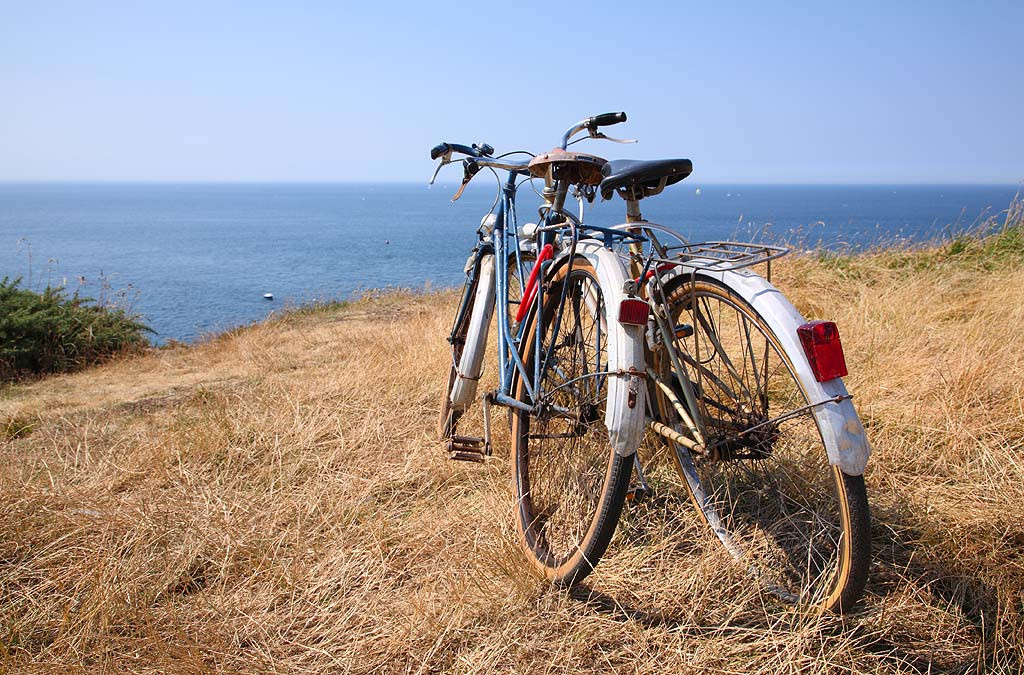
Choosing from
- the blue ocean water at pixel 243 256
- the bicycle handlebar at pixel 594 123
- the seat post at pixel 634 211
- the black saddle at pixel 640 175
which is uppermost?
the bicycle handlebar at pixel 594 123

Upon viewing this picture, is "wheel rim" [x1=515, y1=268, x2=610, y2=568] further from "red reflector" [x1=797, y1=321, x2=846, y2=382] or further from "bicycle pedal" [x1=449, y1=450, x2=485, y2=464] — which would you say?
"red reflector" [x1=797, y1=321, x2=846, y2=382]

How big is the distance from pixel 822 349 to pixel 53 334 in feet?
28.6

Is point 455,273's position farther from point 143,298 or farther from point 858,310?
point 858,310

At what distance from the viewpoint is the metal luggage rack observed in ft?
Answer: 6.97

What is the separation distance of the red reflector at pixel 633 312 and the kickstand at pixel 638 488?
667 millimetres

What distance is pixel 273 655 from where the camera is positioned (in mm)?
2219

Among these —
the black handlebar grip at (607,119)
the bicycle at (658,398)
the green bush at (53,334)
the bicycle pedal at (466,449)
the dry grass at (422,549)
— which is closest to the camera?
the bicycle at (658,398)

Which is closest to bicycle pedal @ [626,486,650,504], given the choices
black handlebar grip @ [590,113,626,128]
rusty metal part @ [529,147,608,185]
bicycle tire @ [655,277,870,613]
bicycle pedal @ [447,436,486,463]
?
bicycle tire @ [655,277,870,613]

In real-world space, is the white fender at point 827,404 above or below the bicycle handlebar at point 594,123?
below

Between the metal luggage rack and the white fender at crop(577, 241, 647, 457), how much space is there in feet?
0.72

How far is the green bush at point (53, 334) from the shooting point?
7.74 metres

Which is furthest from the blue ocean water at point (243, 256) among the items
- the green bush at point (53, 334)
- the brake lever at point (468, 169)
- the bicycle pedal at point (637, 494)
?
the bicycle pedal at point (637, 494)

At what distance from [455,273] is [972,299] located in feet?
85.5

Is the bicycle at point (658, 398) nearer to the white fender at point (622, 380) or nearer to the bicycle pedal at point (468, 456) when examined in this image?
the white fender at point (622, 380)
